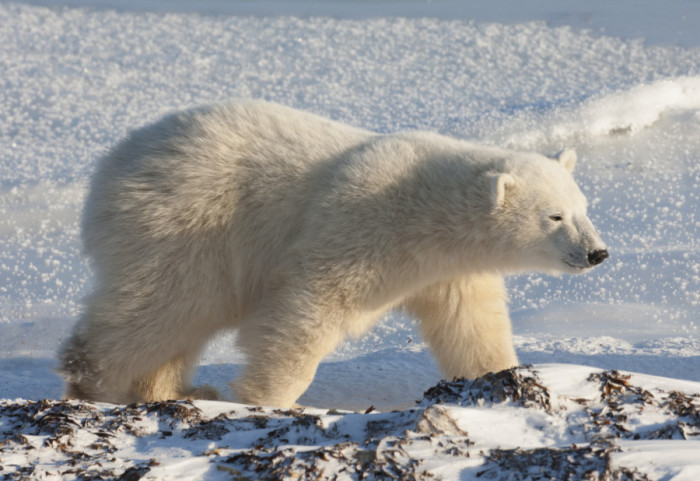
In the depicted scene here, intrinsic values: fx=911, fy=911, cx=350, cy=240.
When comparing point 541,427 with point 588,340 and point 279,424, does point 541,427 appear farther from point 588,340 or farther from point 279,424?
point 588,340

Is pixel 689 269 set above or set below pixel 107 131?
below

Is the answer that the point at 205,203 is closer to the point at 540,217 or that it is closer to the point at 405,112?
the point at 540,217

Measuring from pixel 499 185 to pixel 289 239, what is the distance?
0.92 metres

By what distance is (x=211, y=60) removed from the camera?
10.0m

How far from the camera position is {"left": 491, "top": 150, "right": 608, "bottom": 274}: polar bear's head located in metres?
3.67

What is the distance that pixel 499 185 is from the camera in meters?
3.65

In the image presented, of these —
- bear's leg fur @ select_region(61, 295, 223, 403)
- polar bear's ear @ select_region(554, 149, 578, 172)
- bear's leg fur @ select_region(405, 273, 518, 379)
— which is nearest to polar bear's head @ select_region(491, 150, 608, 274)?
polar bear's ear @ select_region(554, 149, 578, 172)

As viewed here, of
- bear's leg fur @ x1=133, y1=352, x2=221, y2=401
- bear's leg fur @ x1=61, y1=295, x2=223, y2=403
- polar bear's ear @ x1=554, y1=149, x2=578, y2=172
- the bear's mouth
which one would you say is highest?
polar bear's ear @ x1=554, y1=149, x2=578, y2=172

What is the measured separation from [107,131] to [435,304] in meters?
5.02

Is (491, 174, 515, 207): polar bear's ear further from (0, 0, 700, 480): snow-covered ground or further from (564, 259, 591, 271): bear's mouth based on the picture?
(0, 0, 700, 480): snow-covered ground

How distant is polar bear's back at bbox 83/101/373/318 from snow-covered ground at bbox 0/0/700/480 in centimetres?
91

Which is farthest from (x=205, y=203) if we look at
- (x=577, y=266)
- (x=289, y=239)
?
(x=577, y=266)

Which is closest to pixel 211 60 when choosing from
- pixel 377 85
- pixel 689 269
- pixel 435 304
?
pixel 377 85

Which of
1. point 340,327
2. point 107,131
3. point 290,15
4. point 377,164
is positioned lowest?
point 340,327
